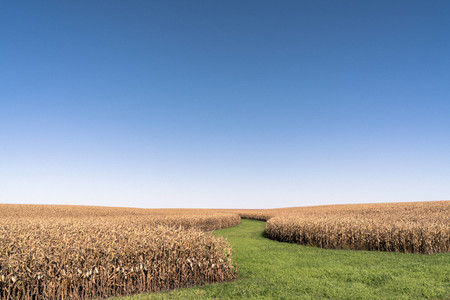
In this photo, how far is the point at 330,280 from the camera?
31.8 feet

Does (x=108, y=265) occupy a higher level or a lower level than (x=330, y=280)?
higher

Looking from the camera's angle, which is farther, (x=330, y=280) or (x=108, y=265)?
(x=330, y=280)

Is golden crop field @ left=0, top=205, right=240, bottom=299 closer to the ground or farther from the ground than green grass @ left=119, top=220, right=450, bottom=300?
farther from the ground

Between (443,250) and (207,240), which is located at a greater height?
(207,240)

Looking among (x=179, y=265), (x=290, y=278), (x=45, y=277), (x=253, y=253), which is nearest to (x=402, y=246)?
(x=253, y=253)

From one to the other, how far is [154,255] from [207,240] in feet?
7.33

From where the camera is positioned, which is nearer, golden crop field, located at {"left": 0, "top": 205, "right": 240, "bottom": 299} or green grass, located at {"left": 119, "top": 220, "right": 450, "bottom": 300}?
golden crop field, located at {"left": 0, "top": 205, "right": 240, "bottom": 299}

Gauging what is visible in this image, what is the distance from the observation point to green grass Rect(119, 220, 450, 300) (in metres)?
8.18

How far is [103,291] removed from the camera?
328 inches

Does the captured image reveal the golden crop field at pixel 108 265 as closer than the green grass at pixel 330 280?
Yes

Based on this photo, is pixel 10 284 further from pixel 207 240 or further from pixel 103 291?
pixel 207 240

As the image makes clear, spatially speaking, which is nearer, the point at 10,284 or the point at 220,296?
the point at 10,284

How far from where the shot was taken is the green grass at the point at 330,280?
26.8 ft

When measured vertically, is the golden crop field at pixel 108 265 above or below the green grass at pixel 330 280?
above
